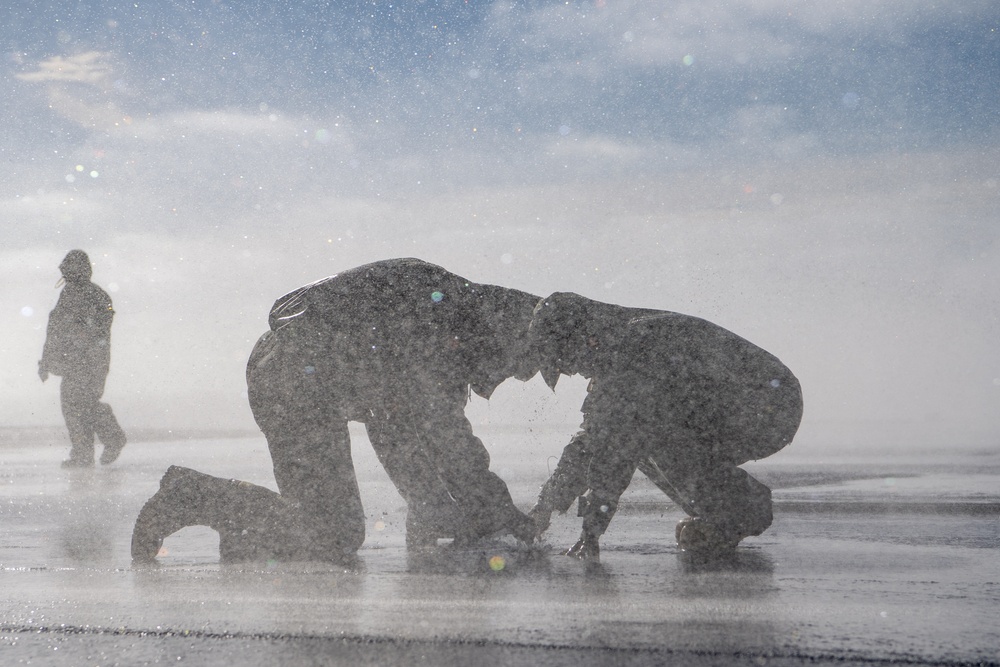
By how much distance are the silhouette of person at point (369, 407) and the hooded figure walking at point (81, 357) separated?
6.92 meters

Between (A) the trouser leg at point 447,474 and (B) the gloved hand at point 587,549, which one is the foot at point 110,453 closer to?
(A) the trouser leg at point 447,474

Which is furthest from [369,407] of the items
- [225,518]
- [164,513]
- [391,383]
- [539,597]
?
[539,597]

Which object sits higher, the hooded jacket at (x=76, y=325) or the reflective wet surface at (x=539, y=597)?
the hooded jacket at (x=76, y=325)

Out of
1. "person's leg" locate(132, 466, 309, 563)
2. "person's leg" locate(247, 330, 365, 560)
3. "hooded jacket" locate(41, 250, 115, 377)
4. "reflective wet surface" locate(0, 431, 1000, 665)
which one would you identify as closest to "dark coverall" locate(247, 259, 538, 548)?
"person's leg" locate(247, 330, 365, 560)

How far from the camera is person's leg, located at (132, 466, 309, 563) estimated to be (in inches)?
189

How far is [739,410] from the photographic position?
201 inches

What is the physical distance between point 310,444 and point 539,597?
1.63 m

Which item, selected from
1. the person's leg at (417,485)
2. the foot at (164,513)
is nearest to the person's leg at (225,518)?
the foot at (164,513)

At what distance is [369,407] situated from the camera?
5281 millimetres

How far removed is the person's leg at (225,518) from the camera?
15.8 feet

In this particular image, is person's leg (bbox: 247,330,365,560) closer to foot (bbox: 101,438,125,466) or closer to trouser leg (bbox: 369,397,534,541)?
trouser leg (bbox: 369,397,534,541)

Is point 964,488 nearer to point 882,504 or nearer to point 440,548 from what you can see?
point 882,504

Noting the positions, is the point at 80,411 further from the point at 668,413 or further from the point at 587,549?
the point at 668,413

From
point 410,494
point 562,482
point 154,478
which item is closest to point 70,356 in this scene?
point 154,478
